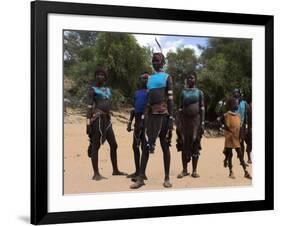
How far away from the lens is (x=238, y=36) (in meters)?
2.99

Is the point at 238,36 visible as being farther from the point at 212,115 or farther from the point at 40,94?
the point at 40,94

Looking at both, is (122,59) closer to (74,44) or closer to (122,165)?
(74,44)

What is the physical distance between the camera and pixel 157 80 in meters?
2.82

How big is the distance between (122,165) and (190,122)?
40 centimetres

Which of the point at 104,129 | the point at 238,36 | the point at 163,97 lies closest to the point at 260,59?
the point at 238,36

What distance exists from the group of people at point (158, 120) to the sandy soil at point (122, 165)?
0.02m

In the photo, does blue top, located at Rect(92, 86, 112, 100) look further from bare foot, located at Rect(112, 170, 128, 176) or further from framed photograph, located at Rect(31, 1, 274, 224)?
bare foot, located at Rect(112, 170, 128, 176)

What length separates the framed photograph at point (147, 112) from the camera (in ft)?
8.55

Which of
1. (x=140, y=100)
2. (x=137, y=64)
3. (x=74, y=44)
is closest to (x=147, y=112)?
(x=140, y=100)

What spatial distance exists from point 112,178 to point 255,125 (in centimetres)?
80

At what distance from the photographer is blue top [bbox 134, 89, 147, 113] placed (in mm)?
2783

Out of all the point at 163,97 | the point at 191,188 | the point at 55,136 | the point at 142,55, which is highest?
the point at 142,55

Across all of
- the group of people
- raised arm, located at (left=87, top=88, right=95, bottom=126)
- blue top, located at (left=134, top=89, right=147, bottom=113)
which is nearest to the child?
the group of people

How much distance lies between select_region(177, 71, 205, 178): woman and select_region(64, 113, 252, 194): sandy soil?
0.03 m
